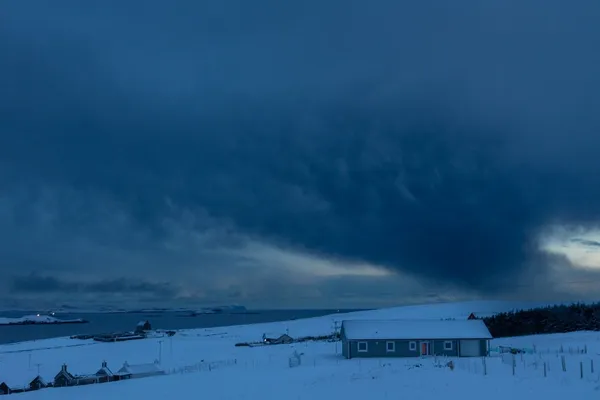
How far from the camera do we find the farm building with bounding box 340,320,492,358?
144ft

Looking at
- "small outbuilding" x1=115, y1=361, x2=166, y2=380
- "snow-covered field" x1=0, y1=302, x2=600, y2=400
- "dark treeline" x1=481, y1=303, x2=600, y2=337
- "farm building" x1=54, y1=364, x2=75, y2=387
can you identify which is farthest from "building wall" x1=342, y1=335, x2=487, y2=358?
"dark treeline" x1=481, y1=303, x2=600, y2=337

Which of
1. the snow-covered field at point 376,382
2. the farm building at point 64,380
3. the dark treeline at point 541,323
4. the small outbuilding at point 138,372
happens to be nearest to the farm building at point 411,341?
the snow-covered field at point 376,382

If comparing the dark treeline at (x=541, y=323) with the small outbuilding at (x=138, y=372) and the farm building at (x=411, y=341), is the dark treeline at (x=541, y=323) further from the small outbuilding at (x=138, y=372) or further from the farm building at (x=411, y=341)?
the small outbuilding at (x=138, y=372)

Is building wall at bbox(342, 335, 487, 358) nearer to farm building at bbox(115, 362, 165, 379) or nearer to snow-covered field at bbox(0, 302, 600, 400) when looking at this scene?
snow-covered field at bbox(0, 302, 600, 400)

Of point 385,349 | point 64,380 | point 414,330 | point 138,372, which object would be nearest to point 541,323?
point 414,330

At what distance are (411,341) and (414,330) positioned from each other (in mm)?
1354

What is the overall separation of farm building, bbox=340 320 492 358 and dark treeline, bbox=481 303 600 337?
94.6 ft

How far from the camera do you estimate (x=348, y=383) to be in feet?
93.2

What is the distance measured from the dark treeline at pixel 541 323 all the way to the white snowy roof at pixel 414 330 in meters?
27.6

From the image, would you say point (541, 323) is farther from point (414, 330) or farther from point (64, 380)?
point (64, 380)

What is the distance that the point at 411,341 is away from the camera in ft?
145

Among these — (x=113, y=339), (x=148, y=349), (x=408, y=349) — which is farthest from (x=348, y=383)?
(x=113, y=339)

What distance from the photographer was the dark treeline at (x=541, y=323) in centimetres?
7219

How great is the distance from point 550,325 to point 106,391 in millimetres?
58381
